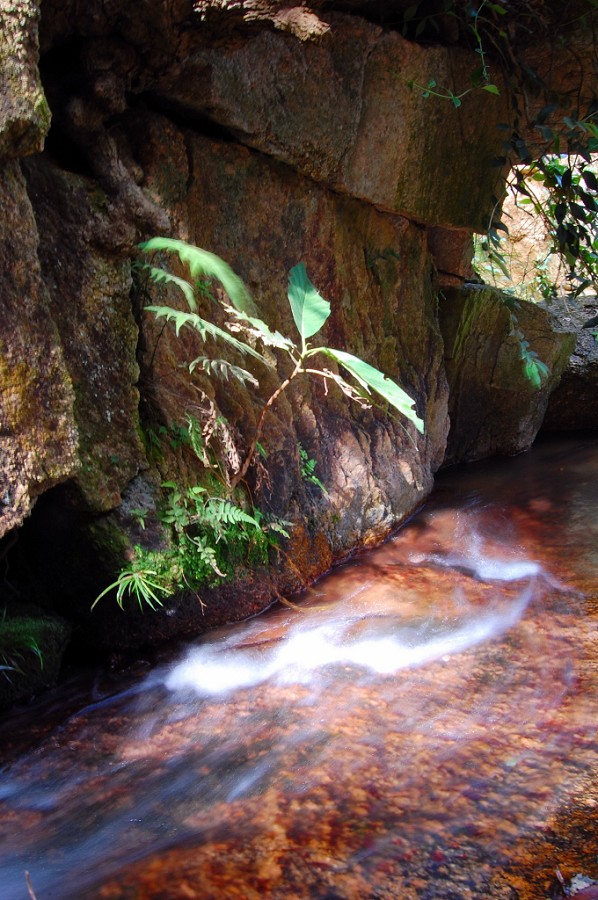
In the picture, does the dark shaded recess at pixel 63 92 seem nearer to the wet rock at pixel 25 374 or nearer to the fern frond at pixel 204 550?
the wet rock at pixel 25 374

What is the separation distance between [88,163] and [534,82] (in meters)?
2.89

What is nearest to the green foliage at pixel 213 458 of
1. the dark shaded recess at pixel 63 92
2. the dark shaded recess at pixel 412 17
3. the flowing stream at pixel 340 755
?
the flowing stream at pixel 340 755

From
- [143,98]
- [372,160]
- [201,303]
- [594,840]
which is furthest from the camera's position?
[372,160]

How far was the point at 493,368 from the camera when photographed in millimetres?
5969

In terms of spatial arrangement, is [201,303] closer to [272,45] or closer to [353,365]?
[353,365]

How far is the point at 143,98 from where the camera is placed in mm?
3059

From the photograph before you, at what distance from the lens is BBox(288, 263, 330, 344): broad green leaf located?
Result: 302 cm

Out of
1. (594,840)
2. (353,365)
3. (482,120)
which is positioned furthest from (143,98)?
(594,840)

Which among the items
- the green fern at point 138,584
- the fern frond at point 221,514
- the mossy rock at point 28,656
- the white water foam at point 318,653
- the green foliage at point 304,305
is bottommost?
the white water foam at point 318,653

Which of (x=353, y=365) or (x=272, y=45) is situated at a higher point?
(x=272, y=45)

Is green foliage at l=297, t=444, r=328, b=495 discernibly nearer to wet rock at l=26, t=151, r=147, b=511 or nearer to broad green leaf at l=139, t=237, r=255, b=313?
wet rock at l=26, t=151, r=147, b=511

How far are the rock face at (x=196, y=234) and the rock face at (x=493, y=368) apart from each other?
3.03 ft

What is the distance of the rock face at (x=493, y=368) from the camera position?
559cm

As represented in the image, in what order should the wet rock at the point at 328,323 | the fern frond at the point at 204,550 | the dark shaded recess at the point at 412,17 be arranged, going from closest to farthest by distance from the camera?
the fern frond at the point at 204,550 → the wet rock at the point at 328,323 → the dark shaded recess at the point at 412,17
